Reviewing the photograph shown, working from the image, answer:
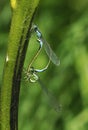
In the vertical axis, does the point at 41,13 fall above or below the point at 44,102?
above

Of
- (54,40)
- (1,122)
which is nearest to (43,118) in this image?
(54,40)

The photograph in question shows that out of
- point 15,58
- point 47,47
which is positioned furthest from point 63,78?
point 15,58

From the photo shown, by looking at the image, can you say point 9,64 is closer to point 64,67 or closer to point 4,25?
point 64,67

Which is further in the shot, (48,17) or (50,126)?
(48,17)

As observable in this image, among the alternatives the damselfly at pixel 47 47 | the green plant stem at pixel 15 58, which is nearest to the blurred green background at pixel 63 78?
the damselfly at pixel 47 47

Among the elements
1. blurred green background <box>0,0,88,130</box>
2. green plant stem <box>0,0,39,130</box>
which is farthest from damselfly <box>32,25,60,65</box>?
blurred green background <box>0,0,88,130</box>

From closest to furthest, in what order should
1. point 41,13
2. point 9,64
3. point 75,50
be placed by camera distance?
point 9,64
point 75,50
point 41,13

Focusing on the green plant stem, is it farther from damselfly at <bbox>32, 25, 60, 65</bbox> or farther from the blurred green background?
the blurred green background
